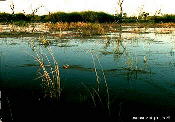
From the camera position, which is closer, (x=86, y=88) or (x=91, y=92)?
(x=91, y=92)

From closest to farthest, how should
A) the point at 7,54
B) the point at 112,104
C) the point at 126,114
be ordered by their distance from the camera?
the point at 126,114, the point at 112,104, the point at 7,54

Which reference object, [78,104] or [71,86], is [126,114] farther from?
[71,86]

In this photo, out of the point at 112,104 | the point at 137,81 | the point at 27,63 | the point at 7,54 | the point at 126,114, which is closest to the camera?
the point at 126,114

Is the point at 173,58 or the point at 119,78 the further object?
the point at 173,58

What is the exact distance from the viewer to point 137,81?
12.8 feet

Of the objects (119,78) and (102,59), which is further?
(102,59)

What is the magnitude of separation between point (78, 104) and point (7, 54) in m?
3.12

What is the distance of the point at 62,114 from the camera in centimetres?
287

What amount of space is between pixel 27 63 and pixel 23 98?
1.70 metres

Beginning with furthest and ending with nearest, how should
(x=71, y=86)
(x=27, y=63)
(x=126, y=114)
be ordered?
(x=27, y=63) < (x=71, y=86) < (x=126, y=114)

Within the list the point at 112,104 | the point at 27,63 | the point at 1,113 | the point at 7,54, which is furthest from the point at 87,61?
the point at 1,113

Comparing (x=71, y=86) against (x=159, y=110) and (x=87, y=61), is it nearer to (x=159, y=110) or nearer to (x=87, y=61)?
(x=159, y=110)

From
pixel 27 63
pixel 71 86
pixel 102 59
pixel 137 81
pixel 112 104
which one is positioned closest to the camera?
pixel 112 104

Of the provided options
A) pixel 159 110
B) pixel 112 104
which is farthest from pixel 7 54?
pixel 159 110
